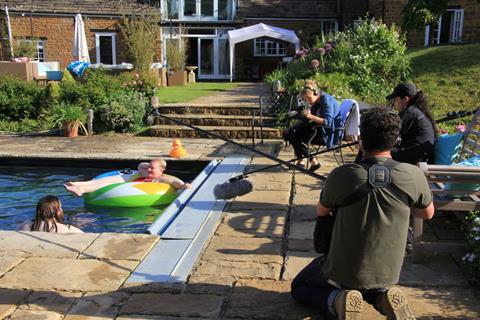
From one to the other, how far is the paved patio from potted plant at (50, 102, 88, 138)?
6.73m

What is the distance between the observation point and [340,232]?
8.89ft

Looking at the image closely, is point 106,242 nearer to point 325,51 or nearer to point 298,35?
point 325,51

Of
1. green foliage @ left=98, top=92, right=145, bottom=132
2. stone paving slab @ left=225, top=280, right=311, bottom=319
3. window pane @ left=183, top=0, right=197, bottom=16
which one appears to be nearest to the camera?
stone paving slab @ left=225, top=280, right=311, bottom=319

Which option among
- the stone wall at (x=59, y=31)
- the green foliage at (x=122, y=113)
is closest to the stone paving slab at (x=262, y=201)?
the green foliage at (x=122, y=113)

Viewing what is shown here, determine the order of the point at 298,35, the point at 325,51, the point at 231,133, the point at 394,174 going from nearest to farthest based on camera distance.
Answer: the point at 394,174
the point at 231,133
the point at 325,51
the point at 298,35

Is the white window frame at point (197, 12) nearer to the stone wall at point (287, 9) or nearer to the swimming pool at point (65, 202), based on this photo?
the stone wall at point (287, 9)

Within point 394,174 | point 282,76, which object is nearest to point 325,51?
point 282,76

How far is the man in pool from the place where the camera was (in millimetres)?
7059

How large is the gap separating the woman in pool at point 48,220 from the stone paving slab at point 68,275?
42.9 inches

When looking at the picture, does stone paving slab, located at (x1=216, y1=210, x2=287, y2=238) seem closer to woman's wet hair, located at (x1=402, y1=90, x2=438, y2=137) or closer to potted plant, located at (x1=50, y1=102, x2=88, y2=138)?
woman's wet hair, located at (x1=402, y1=90, x2=438, y2=137)

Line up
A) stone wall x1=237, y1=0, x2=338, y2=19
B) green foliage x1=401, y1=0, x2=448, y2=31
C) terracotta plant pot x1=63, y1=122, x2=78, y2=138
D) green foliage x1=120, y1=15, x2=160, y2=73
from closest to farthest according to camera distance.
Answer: terracotta plant pot x1=63, y1=122, x2=78, y2=138 → green foliage x1=401, y1=0, x2=448, y2=31 → green foliage x1=120, y1=15, x2=160, y2=73 → stone wall x1=237, y1=0, x2=338, y2=19

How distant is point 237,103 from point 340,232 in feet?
33.1

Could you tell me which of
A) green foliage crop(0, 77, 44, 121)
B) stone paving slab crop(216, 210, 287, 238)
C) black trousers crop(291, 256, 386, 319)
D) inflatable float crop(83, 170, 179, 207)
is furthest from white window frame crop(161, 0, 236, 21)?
black trousers crop(291, 256, 386, 319)

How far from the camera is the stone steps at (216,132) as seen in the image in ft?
34.4
